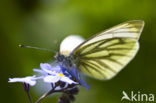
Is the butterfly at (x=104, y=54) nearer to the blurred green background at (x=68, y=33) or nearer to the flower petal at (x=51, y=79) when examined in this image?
the flower petal at (x=51, y=79)

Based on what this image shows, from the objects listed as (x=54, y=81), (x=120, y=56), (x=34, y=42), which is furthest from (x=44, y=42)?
(x=54, y=81)

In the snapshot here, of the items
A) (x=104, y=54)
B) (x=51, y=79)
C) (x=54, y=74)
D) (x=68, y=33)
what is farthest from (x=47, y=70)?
(x=68, y=33)

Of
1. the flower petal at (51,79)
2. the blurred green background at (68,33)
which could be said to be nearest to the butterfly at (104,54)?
the flower petal at (51,79)

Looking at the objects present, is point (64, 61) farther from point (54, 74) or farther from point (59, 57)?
point (54, 74)

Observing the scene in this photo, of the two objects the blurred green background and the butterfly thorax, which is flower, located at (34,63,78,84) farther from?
the blurred green background

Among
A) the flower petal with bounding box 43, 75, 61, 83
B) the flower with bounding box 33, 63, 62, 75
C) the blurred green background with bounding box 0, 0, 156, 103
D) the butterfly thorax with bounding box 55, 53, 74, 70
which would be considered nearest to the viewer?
the flower petal with bounding box 43, 75, 61, 83

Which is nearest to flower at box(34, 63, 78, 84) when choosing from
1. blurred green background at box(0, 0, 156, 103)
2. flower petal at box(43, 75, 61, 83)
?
flower petal at box(43, 75, 61, 83)

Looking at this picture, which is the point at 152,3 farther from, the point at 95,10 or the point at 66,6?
the point at 66,6
